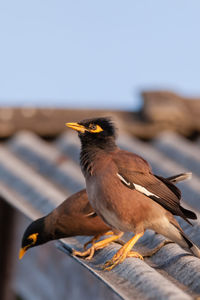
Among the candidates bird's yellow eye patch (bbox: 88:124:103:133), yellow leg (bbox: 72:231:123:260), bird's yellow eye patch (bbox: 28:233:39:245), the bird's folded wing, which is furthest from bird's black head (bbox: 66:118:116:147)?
bird's yellow eye patch (bbox: 28:233:39:245)

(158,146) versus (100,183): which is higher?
(100,183)

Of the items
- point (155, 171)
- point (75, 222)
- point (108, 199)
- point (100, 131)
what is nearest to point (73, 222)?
point (75, 222)

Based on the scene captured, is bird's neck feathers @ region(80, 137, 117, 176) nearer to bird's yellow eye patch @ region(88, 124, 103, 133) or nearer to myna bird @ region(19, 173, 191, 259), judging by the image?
bird's yellow eye patch @ region(88, 124, 103, 133)

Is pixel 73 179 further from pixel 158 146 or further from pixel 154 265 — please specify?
pixel 154 265

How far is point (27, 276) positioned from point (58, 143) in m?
Answer: 1.32

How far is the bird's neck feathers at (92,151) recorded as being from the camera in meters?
2.96

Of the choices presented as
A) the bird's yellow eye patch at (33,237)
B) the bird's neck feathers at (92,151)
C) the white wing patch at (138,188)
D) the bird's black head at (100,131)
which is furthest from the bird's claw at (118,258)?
the bird's yellow eye patch at (33,237)

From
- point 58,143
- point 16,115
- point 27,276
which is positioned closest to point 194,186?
point 27,276

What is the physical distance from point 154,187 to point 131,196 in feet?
0.34

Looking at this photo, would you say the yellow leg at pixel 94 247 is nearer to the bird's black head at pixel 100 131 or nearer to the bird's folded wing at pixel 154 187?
the bird's folded wing at pixel 154 187

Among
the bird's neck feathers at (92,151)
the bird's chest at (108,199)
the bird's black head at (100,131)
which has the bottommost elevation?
the bird's chest at (108,199)

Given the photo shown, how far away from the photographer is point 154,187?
291cm

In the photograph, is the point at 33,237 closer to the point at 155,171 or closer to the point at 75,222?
the point at 75,222

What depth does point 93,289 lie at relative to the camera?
11.8 ft
